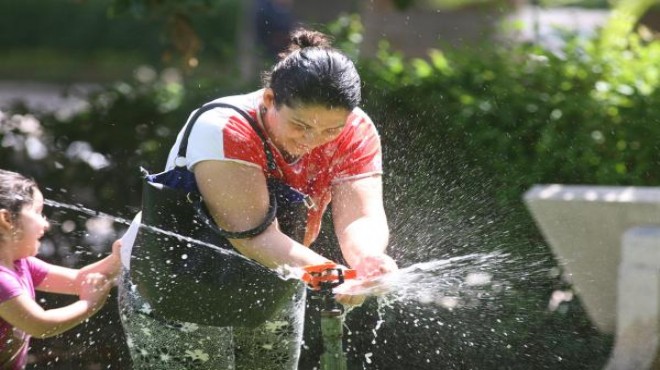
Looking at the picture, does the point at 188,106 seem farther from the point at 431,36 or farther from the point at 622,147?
the point at 431,36

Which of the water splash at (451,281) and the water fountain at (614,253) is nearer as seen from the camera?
the water splash at (451,281)

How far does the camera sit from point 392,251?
425 cm

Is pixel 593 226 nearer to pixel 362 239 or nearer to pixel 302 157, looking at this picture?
pixel 362 239

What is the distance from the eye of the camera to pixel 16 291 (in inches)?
127

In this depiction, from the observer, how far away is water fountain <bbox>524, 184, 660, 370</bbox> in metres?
4.22

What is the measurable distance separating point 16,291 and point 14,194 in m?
0.28

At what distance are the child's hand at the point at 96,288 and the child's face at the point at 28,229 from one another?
0.20m

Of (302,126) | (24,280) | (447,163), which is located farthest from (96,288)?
(447,163)

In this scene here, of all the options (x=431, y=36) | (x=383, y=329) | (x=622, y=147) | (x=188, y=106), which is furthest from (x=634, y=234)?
(x=431, y=36)

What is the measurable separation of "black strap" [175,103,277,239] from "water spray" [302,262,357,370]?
0.65 ft

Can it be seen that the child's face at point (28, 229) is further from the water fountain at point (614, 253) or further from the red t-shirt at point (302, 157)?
the water fountain at point (614, 253)

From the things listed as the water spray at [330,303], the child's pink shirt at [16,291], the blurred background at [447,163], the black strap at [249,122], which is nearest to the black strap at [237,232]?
the black strap at [249,122]

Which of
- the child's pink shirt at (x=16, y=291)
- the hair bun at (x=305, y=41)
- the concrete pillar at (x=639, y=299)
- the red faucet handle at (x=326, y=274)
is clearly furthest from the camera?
the concrete pillar at (x=639, y=299)

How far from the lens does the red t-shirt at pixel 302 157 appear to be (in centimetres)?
289
